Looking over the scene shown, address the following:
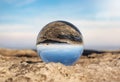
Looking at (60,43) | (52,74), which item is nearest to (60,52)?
(60,43)

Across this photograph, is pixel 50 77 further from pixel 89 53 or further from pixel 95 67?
pixel 89 53

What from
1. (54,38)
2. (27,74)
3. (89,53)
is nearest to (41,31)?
(54,38)

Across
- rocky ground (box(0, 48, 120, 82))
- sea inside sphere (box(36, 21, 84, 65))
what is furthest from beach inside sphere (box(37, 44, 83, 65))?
rocky ground (box(0, 48, 120, 82))

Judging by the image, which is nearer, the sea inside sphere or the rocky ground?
the rocky ground

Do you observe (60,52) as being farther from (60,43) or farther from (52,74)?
(52,74)

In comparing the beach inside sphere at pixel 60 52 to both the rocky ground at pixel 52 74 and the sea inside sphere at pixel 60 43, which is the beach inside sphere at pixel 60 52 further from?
the rocky ground at pixel 52 74

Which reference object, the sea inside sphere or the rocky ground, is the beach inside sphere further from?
the rocky ground

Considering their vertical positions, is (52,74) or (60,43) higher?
(60,43)

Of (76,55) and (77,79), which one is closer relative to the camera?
(77,79)
